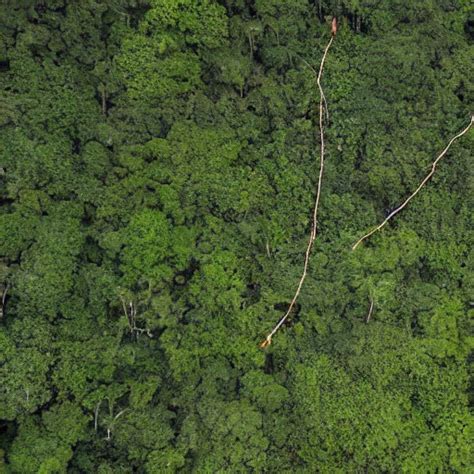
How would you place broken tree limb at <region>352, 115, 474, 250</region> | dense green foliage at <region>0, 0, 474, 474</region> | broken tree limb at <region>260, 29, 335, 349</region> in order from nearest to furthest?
1. dense green foliage at <region>0, 0, 474, 474</region>
2. broken tree limb at <region>260, 29, 335, 349</region>
3. broken tree limb at <region>352, 115, 474, 250</region>

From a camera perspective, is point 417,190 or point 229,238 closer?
point 229,238

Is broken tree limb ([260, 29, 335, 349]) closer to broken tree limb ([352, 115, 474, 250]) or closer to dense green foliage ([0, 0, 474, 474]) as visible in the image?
dense green foliage ([0, 0, 474, 474])

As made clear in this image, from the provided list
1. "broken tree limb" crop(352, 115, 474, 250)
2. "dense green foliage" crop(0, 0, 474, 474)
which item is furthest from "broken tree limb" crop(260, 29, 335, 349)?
"broken tree limb" crop(352, 115, 474, 250)

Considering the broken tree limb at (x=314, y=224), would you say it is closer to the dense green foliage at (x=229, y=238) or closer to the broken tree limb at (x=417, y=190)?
the dense green foliage at (x=229, y=238)

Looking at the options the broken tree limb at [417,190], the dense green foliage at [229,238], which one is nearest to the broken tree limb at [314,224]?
the dense green foliage at [229,238]

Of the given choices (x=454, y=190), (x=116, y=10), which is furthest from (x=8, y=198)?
(x=454, y=190)

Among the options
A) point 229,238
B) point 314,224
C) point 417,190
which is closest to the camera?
point 229,238

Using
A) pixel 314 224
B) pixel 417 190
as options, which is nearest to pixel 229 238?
pixel 314 224

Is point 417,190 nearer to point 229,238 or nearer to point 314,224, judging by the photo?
point 314,224
